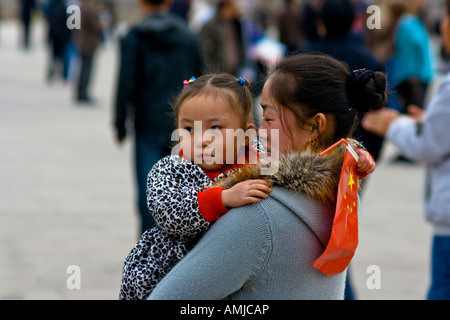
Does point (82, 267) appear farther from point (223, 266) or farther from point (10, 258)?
point (223, 266)

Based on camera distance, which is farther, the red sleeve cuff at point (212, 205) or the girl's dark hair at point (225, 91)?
the girl's dark hair at point (225, 91)

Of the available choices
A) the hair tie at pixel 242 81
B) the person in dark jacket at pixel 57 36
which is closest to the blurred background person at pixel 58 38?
the person in dark jacket at pixel 57 36

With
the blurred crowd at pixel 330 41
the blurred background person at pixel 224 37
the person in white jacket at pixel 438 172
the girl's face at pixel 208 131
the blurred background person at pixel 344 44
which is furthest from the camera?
the blurred background person at pixel 224 37

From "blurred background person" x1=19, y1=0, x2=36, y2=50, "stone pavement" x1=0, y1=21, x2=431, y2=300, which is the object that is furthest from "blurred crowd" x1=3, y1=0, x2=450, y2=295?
"blurred background person" x1=19, y1=0, x2=36, y2=50

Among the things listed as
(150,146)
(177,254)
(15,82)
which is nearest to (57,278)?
(150,146)

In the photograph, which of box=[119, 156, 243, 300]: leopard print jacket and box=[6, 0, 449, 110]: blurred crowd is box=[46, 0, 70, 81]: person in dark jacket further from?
box=[119, 156, 243, 300]: leopard print jacket

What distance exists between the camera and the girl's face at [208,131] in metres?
1.97

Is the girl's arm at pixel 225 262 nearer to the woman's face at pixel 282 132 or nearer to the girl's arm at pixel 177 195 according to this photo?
A: the girl's arm at pixel 177 195

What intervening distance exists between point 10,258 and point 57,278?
0.56m

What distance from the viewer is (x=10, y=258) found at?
5543 millimetres

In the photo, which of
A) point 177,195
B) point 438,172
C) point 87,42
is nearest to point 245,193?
point 177,195

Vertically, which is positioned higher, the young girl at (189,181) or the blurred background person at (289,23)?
the blurred background person at (289,23)

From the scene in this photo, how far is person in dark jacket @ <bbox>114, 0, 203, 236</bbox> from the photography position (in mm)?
5223

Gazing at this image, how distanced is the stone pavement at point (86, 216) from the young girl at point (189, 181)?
9.73ft
